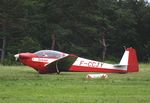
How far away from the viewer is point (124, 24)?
68875 mm

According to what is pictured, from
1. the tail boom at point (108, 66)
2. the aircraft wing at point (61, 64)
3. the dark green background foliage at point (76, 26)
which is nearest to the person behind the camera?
the tail boom at point (108, 66)

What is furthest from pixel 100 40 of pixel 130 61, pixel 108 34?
pixel 130 61

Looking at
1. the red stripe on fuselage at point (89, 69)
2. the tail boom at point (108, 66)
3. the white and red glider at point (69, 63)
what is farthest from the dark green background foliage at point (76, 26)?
the tail boom at point (108, 66)

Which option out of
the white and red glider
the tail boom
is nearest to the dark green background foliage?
the white and red glider

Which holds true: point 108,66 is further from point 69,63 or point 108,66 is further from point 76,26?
point 76,26

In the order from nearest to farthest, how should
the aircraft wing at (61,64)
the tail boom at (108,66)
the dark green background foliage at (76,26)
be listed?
the tail boom at (108,66)
the aircraft wing at (61,64)
the dark green background foliage at (76,26)

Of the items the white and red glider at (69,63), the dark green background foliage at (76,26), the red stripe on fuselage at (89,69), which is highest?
the dark green background foliage at (76,26)

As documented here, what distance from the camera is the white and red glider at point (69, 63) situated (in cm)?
2891

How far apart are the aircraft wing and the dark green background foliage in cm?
2742

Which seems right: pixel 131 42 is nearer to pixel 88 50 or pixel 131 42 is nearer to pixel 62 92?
pixel 88 50

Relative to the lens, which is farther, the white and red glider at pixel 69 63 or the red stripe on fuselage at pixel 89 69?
the white and red glider at pixel 69 63

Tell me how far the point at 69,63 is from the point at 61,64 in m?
0.48

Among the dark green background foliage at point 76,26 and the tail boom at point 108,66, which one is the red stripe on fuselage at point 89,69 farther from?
the dark green background foliage at point 76,26

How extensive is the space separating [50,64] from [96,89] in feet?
41.2
